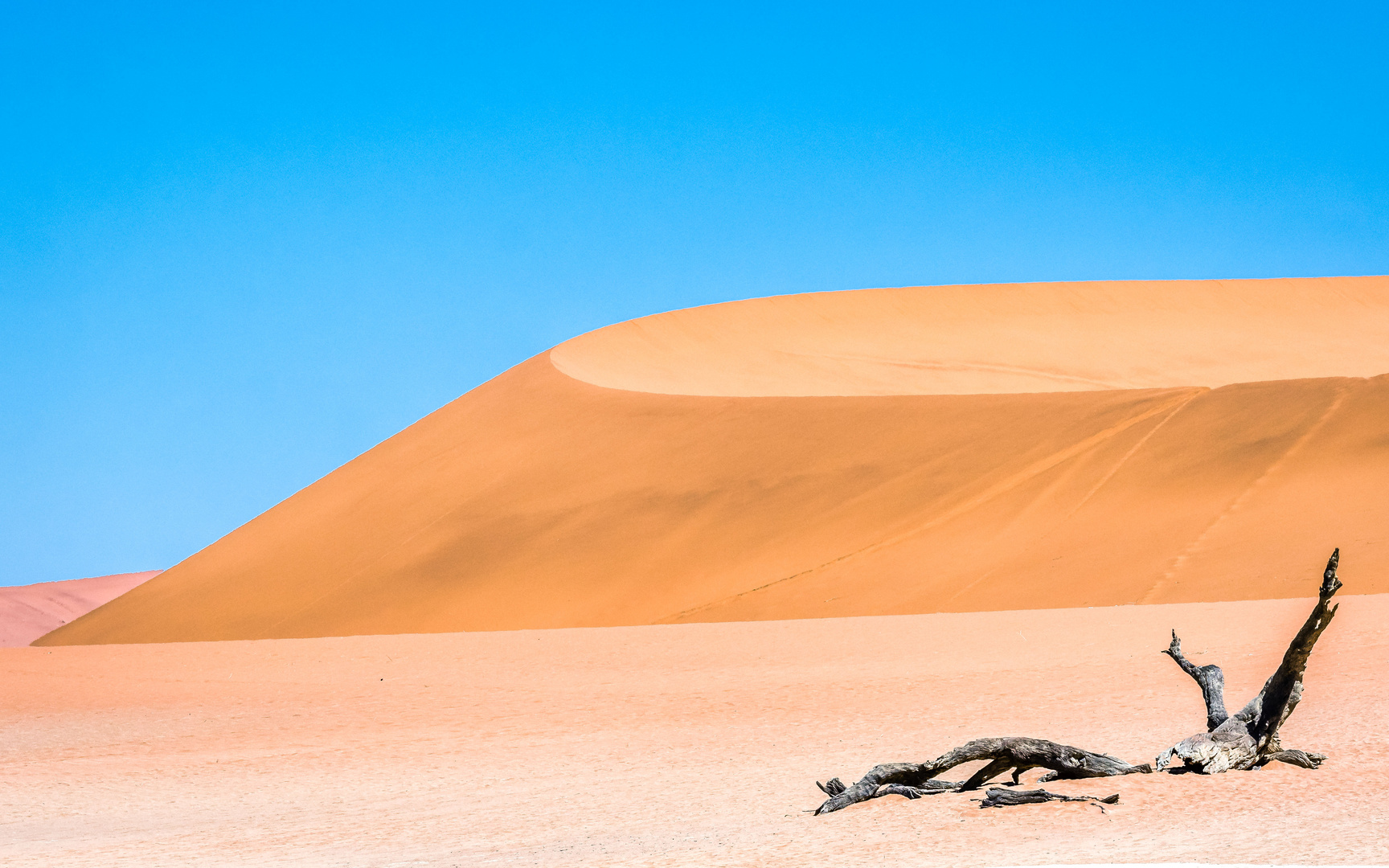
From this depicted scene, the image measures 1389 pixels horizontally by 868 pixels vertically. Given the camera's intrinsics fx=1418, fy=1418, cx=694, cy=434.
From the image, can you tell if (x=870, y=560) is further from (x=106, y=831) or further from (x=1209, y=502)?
(x=106, y=831)

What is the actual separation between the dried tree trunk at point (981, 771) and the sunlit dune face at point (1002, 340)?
2695 cm

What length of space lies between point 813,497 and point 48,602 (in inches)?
1907

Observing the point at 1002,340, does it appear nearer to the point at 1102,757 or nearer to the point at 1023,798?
the point at 1102,757

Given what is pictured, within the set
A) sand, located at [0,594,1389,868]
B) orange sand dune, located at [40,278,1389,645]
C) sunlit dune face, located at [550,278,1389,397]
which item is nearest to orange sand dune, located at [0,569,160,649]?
orange sand dune, located at [40,278,1389,645]

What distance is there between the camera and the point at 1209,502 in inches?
851

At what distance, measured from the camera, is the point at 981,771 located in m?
7.12

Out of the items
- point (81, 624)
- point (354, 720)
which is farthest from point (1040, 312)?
point (354, 720)

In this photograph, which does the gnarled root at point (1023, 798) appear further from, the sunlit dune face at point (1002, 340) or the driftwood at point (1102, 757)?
the sunlit dune face at point (1002, 340)

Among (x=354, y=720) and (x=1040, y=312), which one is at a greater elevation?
(x=1040, y=312)

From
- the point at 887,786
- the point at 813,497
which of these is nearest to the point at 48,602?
the point at 813,497

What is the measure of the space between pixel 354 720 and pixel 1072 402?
59.1 ft

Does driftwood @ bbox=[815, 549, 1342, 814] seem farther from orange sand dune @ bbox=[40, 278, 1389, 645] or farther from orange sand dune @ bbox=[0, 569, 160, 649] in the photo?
orange sand dune @ bbox=[0, 569, 160, 649]

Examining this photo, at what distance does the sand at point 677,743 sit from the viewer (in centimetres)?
625

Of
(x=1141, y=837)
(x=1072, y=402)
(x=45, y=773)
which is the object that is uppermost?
(x=1072, y=402)
